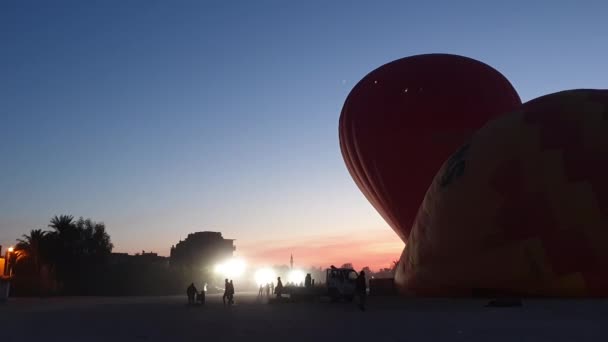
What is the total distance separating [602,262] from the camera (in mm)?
17797

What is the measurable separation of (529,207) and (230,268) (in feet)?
277

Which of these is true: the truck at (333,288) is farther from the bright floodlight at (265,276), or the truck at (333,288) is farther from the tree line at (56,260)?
the tree line at (56,260)

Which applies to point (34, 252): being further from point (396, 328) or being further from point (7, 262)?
point (396, 328)

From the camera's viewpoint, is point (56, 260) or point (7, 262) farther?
point (56, 260)

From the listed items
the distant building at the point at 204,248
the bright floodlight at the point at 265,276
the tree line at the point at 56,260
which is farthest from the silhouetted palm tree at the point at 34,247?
the distant building at the point at 204,248

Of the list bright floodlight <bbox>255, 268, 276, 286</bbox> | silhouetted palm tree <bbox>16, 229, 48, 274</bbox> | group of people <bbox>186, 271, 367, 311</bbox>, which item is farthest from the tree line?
group of people <bbox>186, 271, 367, 311</bbox>

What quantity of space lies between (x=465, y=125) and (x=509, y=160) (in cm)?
941

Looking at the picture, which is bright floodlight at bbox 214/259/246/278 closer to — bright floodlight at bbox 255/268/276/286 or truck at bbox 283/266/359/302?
bright floodlight at bbox 255/268/276/286

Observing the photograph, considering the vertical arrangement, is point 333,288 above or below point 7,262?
below

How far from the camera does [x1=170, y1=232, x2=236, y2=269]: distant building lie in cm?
10912

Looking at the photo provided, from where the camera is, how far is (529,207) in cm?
1898

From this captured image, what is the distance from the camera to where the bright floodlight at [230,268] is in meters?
93.7

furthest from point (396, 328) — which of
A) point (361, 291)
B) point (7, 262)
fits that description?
point (7, 262)

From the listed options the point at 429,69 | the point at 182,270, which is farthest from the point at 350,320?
the point at 182,270
